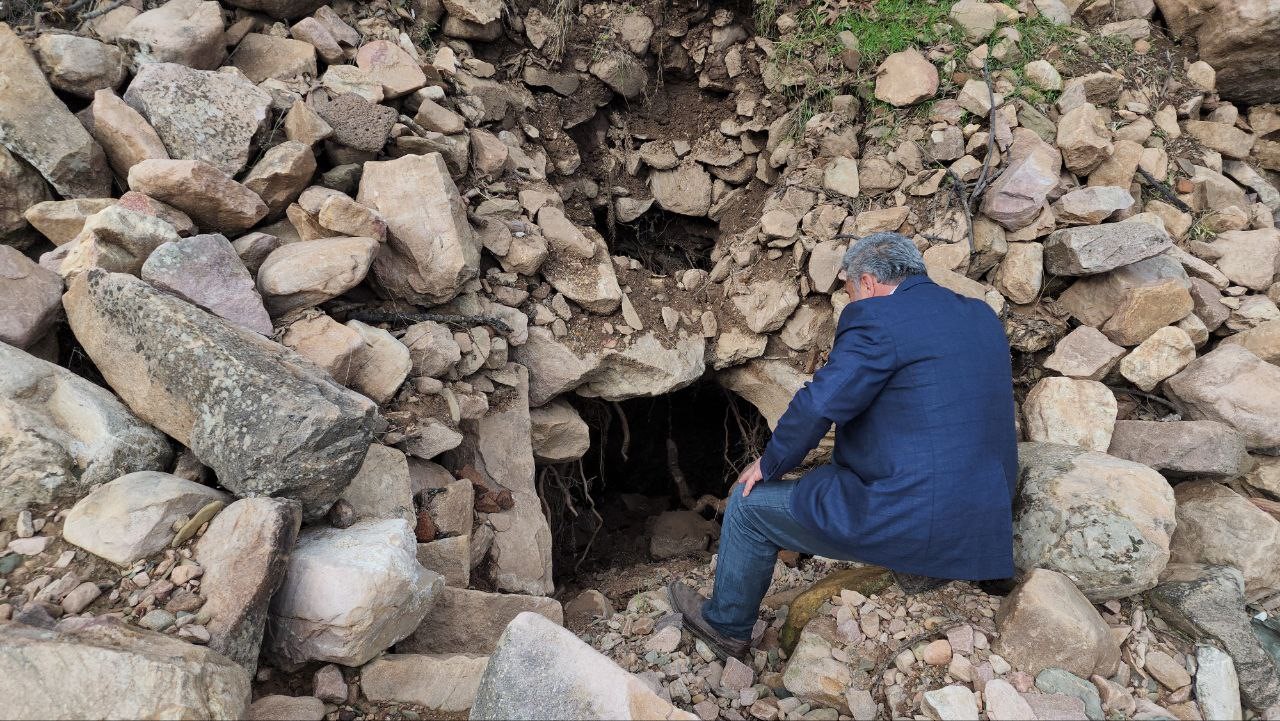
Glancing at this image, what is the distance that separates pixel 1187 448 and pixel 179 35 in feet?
15.8

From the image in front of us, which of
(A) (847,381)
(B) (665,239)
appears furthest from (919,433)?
(B) (665,239)

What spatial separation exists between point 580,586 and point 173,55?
3371mm

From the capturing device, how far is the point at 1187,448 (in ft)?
9.77

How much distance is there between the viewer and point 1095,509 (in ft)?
8.48

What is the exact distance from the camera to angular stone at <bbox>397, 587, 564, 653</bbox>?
2.51 meters

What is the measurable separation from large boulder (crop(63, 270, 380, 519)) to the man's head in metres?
1.79

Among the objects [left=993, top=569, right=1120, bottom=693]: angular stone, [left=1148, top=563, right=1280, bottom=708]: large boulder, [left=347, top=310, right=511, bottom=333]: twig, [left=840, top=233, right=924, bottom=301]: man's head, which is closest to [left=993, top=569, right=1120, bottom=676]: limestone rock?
[left=993, top=569, right=1120, bottom=693]: angular stone

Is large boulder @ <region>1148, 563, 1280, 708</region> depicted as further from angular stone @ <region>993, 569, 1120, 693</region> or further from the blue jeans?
the blue jeans

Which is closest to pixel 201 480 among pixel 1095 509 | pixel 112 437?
pixel 112 437

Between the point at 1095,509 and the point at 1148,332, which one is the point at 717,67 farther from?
the point at 1095,509

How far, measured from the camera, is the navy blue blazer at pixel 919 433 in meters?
2.37

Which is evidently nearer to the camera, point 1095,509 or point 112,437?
point 112,437

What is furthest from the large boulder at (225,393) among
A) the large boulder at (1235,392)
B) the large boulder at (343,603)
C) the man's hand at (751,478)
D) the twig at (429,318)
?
the large boulder at (1235,392)

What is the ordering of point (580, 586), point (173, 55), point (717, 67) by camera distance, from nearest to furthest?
point (173, 55)
point (580, 586)
point (717, 67)
